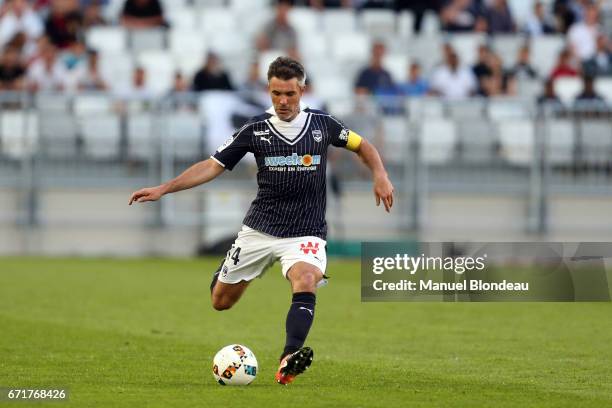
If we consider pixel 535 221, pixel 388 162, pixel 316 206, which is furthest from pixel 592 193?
pixel 316 206

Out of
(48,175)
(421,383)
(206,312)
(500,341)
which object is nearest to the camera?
(421,383)

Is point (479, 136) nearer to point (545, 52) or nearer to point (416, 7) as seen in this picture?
point (545, 52)

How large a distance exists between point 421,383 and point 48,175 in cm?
1422

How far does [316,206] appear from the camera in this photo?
9.89 metres

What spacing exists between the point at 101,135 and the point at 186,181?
13.0 m

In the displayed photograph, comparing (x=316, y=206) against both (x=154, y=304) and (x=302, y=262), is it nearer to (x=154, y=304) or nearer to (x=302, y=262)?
(x=302, y=262)

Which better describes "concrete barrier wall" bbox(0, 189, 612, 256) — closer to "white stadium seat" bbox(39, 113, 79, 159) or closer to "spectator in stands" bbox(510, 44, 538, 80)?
"white stadium seat" bbox(39, 113, 79, 159)

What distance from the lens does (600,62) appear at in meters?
26.0

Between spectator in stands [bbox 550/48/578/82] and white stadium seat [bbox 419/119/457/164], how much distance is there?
2755mm

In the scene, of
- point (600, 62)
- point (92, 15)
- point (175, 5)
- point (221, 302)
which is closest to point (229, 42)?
point (175, 5)

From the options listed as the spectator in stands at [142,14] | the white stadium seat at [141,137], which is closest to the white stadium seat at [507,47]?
the spectator in stands at [142,14]

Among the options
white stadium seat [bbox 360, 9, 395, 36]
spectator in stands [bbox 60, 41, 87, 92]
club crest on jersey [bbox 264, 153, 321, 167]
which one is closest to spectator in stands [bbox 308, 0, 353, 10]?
white stadium seat [bbox 360, 9, 395, 36]

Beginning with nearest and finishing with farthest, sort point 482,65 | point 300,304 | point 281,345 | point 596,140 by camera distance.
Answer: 1. point 300,304
2. point 281,345
3. point 596,140
4. point 482,65

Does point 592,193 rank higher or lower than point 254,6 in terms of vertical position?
lower
